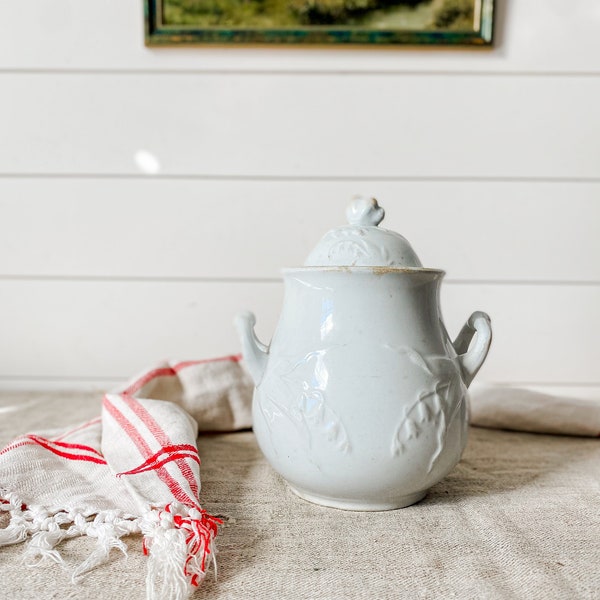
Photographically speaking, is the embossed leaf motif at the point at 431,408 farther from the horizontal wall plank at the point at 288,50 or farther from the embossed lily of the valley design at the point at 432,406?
the horizontal wall plank at the point at 288,50

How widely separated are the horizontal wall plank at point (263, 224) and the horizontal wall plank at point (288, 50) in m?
0.20

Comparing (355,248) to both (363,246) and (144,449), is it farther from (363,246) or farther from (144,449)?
(144,449)

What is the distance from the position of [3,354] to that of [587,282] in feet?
3.48

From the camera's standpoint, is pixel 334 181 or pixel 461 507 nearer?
pixel 461 507

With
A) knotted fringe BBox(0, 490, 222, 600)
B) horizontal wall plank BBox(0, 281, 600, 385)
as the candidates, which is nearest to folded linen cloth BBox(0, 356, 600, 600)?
knotted fringe BBox(0, 490, 222, 600)

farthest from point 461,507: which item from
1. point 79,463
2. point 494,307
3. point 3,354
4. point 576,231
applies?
point 3,354

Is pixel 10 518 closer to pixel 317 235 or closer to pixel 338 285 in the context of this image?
pixel 338 285

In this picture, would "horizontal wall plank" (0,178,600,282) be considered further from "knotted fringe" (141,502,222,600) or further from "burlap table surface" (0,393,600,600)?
"knotted fringe" (141,502,222,600)

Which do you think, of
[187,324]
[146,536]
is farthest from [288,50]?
[146,536]

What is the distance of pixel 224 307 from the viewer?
107 cm

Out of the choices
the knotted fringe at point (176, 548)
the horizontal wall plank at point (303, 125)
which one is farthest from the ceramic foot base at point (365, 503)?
the horizontal wall plank at point (303, 125)

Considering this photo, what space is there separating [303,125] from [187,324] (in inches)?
16.2

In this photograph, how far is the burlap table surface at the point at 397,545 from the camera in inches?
16.0

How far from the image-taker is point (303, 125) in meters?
1.04
